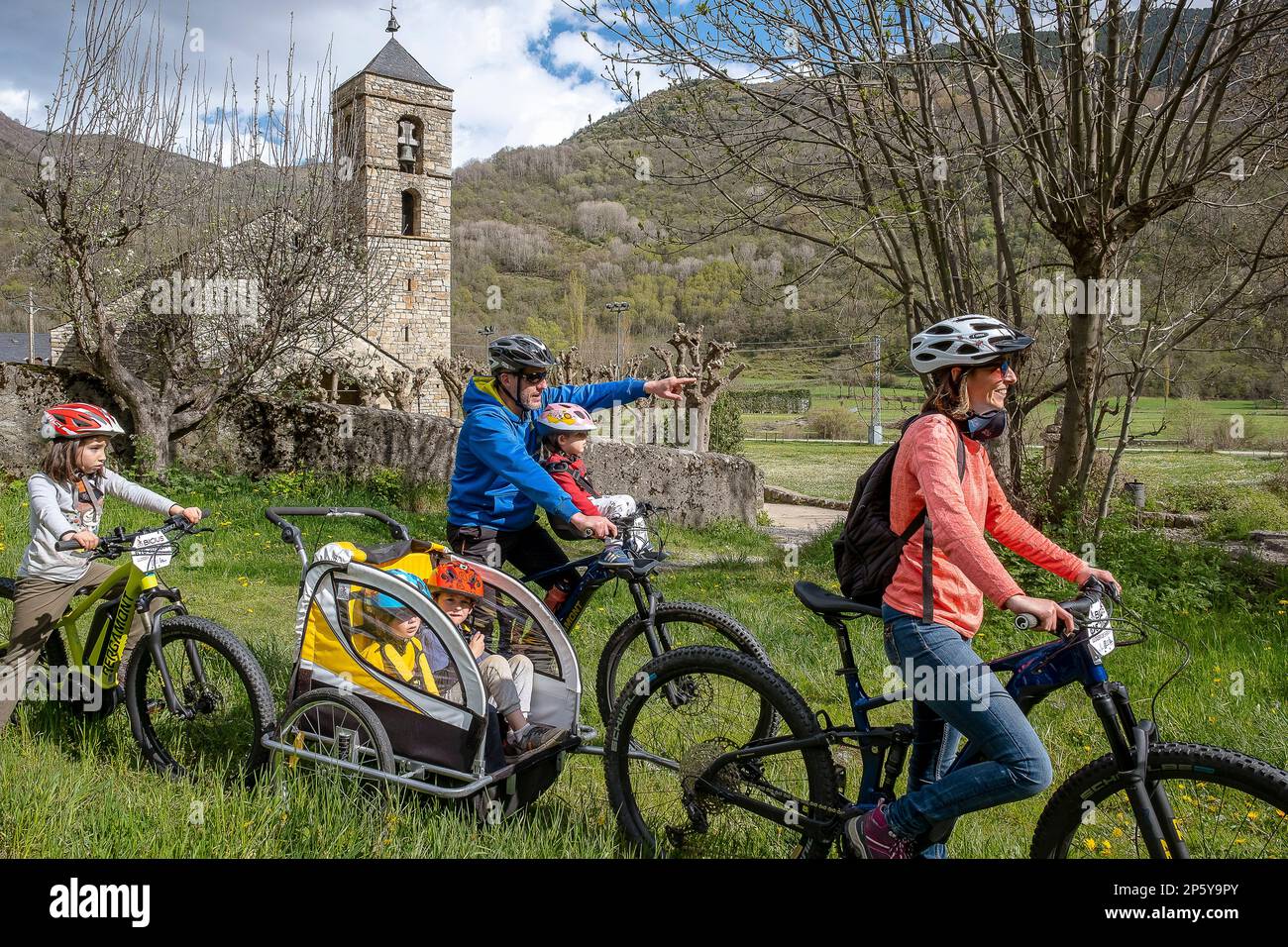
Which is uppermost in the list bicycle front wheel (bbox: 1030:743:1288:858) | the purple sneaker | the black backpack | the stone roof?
the stone roof

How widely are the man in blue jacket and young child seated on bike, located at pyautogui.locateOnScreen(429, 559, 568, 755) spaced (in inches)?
11.5

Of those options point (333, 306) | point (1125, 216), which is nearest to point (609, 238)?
point (333, 306)

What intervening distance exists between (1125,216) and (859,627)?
3615 millimetres

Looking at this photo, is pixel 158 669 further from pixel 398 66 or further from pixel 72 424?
pixel 398 66

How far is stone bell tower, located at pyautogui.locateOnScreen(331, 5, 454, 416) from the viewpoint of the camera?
40094mm

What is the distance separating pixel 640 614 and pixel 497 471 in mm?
870

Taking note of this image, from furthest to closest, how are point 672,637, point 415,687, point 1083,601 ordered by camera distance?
point 672,637
point 415,687
point 1083,601

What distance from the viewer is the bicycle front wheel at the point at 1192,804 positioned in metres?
2.26

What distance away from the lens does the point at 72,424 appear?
411 cm

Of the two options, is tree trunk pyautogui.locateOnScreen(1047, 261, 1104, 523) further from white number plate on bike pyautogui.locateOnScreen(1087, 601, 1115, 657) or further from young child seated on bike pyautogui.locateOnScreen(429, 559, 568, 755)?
young child seated on bike pyautogui.locateOnScreen(429, 559, 568, 755)

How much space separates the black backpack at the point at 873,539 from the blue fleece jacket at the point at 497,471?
49.0 inches

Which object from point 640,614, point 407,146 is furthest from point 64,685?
point 407,146

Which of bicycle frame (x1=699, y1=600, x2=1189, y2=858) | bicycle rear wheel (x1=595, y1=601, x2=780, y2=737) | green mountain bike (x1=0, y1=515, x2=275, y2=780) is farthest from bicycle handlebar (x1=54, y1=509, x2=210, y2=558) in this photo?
bicycle frame (x1=699, y1=600, x2=1189, y2=858)

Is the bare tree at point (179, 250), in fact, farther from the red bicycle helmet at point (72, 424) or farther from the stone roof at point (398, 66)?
the stone roof at point (398, 66)
